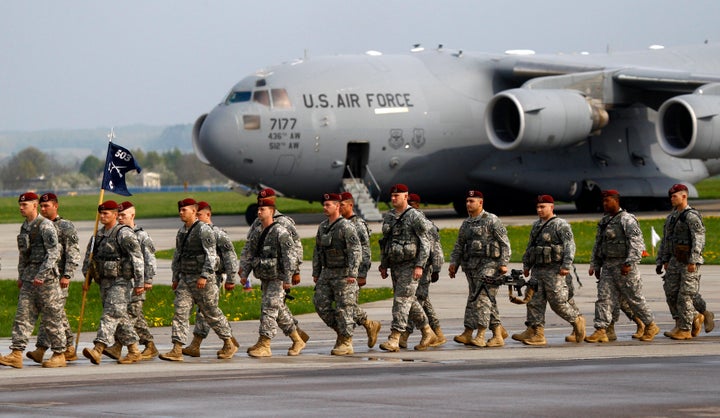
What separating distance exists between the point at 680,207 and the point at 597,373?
5.15m

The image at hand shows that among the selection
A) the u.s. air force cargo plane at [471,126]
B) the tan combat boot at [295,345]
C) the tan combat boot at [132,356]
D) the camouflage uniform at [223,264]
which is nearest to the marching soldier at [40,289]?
the tan combat boot at [132,356]

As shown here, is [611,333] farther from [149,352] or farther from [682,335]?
[149,352]

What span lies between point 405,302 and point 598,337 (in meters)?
2.29

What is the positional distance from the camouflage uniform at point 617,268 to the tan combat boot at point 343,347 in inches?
117

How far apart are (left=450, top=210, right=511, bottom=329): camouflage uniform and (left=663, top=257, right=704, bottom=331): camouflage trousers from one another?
2060 mm

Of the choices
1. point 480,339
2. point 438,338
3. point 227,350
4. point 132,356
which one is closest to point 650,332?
point 480,339

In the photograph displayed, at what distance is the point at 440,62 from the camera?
45.8m

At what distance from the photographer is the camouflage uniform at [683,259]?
61.9ft

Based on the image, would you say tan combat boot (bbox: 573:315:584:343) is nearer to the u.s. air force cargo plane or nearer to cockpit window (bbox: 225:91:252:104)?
the u.s. air force cargo plane

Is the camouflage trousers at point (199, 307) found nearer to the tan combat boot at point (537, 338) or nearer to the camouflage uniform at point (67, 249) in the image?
the camouflage uniform at point (67, 249)

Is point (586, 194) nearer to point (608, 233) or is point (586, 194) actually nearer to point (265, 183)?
point (265, 183)

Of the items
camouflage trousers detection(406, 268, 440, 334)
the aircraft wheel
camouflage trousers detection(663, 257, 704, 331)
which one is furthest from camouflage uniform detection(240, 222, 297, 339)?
the aircraft wheel

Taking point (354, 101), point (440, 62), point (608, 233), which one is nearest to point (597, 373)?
point (608, 233)

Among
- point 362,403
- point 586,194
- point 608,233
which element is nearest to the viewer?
point 362,403
